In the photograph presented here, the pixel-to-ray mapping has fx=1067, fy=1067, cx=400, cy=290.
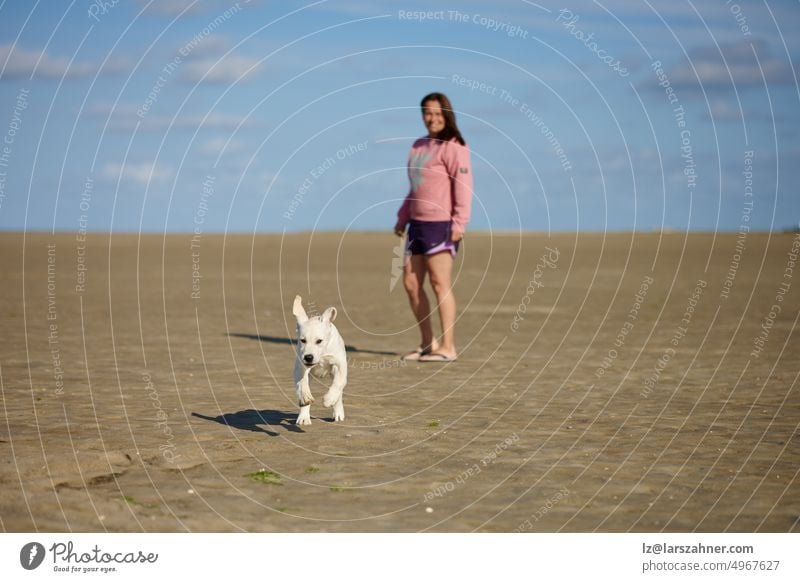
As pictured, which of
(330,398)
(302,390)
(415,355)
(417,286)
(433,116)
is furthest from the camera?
(417,286)

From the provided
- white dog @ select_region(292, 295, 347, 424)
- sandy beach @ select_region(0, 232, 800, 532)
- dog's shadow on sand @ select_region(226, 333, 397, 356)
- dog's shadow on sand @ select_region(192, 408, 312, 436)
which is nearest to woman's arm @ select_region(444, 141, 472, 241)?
sandy beach @ select_region(0, 232, 800, 532)

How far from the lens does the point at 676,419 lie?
10375mm

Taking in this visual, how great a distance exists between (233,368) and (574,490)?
7.34 m

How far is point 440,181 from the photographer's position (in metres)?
14.7

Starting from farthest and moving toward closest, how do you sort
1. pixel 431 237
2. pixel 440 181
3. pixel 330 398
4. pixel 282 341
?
pixel 282 341
pixel 431 237
pixel 440 181
pixel 330 398

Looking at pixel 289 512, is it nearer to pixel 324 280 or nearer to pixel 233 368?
pixel 233 368

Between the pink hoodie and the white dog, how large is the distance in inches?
212

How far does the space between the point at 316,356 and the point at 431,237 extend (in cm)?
598

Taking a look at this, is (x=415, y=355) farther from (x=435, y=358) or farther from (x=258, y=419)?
(x=258, y=419)

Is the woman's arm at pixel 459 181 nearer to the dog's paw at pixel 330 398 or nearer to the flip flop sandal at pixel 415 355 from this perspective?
the flip flop sandal at pixel 415 355

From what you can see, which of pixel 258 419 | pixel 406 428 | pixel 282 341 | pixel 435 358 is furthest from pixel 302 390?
pixel 282 341

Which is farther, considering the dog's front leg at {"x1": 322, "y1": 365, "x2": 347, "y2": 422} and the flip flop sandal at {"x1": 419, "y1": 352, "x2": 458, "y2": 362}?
the flip flop sandal at {"x1": 419, "y1": 352, "x2": 458, "y2": 362}

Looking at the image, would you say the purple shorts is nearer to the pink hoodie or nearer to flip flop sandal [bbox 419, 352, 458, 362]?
the pink hoodie

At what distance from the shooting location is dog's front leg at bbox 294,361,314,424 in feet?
30.7
